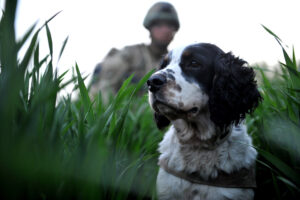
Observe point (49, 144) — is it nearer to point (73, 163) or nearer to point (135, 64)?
point (73, 163)

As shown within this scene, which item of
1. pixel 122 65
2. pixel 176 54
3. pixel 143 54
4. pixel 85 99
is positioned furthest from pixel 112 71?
pixel 85 99

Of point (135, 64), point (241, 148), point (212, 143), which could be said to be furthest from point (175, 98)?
point (135, 64)

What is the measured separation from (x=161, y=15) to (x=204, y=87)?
4.62m

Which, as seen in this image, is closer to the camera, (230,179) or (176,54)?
(230,179)

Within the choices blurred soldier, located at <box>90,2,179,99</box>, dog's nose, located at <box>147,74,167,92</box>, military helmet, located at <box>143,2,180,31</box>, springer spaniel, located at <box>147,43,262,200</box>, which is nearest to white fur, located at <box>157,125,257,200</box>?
springer spaniel, located at <box>147,43,262,200</box>

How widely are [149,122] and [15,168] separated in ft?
8.00

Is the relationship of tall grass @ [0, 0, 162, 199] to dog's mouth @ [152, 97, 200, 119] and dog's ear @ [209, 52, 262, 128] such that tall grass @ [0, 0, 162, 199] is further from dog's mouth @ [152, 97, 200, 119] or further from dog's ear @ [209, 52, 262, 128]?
dog's ear @ [209, 52, 262, 128]

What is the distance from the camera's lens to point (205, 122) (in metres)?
1.87

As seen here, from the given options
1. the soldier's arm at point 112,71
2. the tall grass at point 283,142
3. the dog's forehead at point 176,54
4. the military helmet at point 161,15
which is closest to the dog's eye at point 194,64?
the dog's forehead at point 176,54

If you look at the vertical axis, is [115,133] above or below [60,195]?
above

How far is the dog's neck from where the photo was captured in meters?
1.81

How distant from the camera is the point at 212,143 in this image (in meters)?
1.81

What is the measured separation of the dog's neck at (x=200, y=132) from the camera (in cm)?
181

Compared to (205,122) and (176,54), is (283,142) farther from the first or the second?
(176,54)
